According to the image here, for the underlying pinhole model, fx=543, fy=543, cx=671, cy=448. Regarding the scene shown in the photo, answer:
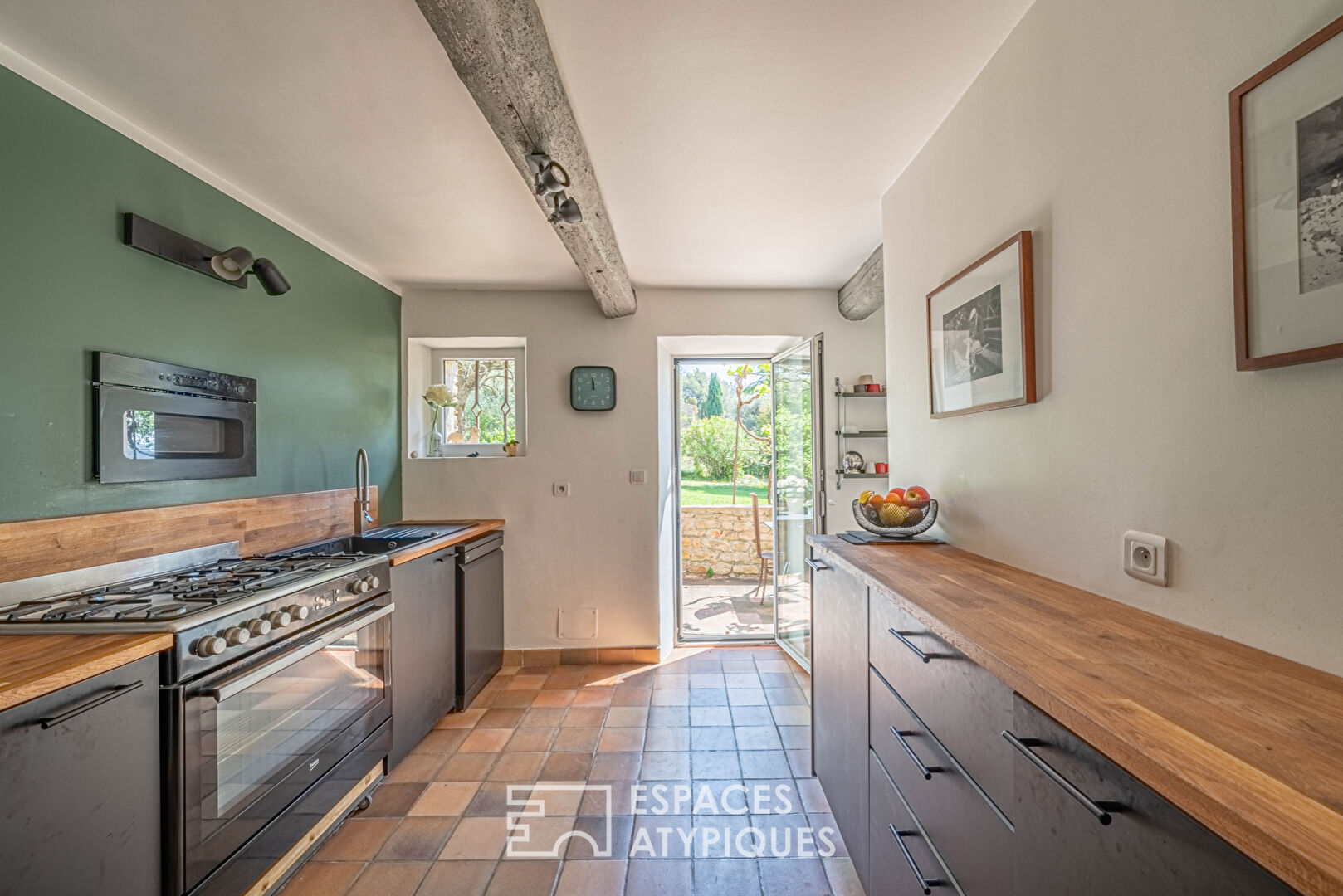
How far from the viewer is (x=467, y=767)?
93.1 inches

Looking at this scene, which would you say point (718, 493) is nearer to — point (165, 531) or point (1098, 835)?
point (165, 531)

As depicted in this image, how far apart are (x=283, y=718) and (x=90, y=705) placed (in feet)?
2.07

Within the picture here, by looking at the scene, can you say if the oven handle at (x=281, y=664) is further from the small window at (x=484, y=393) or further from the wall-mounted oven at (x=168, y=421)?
the small window at (x=484, y=393)

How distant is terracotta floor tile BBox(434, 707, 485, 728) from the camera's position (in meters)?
2.74

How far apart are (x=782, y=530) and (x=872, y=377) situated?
1.22 metres

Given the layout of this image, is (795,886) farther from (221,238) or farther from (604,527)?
(221,238)

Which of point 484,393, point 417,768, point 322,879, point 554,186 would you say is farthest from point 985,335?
point 484,393

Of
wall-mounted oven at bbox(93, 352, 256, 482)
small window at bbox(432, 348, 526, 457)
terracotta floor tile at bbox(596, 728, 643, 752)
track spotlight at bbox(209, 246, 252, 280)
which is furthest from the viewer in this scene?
small window at bbox(432, 348, 526, 457)

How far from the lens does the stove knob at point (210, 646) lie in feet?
4.41

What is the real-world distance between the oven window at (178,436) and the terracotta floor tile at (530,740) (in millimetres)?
1730

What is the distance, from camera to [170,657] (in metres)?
1.29

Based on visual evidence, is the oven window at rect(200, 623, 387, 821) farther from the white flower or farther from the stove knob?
the white flower

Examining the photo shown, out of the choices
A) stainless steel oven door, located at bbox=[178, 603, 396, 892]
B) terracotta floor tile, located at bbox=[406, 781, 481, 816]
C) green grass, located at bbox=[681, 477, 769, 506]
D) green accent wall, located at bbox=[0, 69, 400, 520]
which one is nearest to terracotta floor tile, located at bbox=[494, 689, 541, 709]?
terracotta floor tile, located at bbox=[406, 781, 481, 816]

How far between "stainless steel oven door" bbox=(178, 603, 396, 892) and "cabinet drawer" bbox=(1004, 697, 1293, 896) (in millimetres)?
1772
